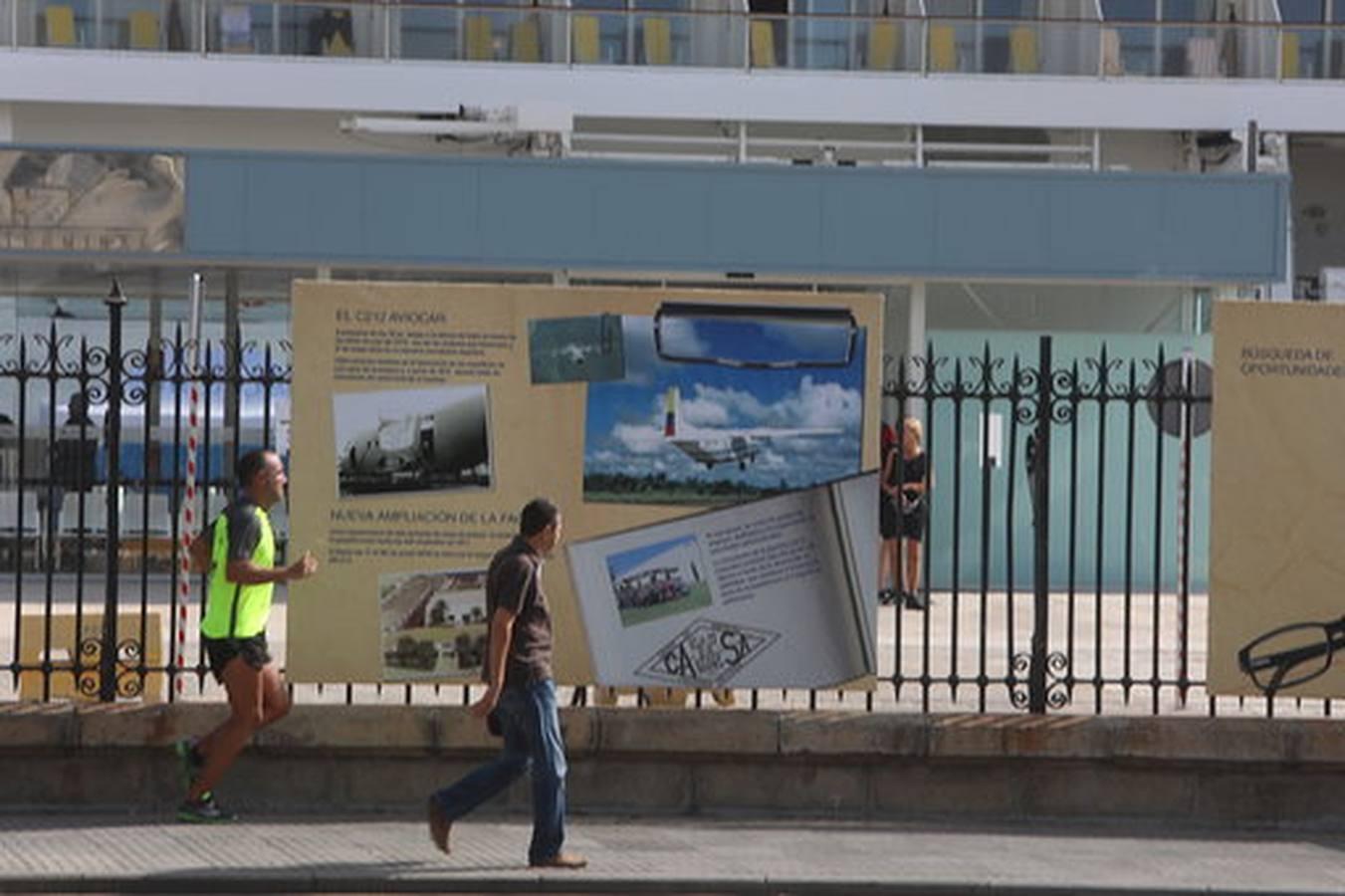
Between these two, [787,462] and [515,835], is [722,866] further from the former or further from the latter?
[787,462]

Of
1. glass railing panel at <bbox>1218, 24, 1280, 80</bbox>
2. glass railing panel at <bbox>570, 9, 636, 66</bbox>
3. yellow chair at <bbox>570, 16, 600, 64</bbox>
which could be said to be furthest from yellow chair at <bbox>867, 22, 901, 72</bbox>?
glass railing panel at <bbox>1218, 24, 1280, 80</bbox>

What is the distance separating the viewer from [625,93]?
32.6 m

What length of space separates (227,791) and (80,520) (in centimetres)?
146

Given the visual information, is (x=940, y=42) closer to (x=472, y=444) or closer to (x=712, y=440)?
(x=712, y=440)

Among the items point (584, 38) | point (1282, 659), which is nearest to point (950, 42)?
point (584, 38)

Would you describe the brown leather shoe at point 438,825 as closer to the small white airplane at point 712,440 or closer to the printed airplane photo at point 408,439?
the printed airplane photo at point 408,439

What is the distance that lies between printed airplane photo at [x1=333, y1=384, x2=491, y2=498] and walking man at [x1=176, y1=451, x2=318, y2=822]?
0.78 meters

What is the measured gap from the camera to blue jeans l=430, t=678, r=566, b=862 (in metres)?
12.4

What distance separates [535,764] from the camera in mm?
12422

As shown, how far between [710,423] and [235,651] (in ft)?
8.43

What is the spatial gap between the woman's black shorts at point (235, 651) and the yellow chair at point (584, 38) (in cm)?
1987

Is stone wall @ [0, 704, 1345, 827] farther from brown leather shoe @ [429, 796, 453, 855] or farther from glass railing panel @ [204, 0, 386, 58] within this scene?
glass railing panel @ [204, 0, 386, 58]

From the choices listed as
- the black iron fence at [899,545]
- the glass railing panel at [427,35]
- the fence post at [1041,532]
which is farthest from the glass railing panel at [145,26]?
the fence post at [1041,532]

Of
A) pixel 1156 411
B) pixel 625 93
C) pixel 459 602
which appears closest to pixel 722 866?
pixel 459 602
